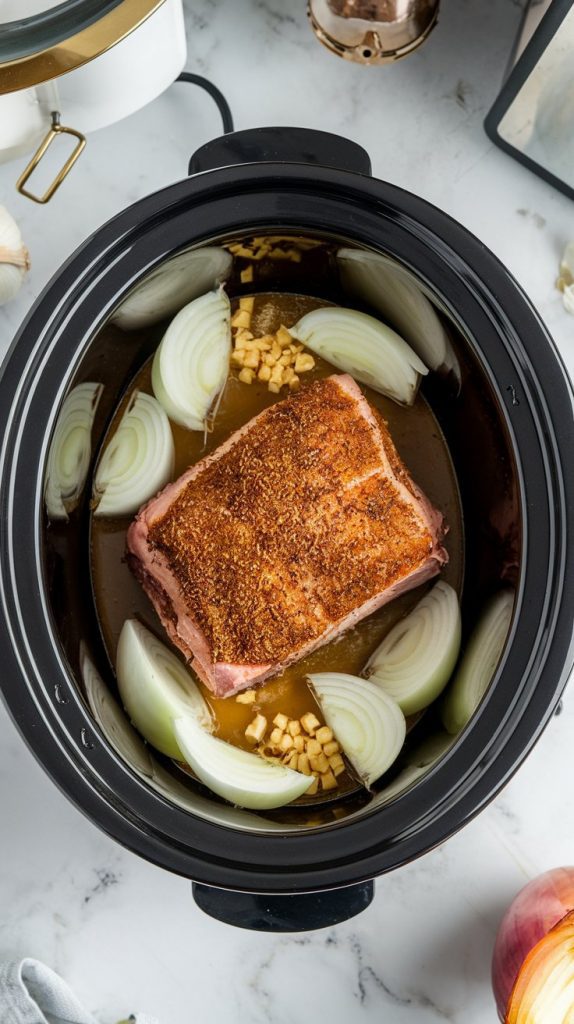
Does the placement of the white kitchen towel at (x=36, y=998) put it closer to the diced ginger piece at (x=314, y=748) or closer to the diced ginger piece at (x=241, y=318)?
the diced ginger piece at (x=314, y=748)

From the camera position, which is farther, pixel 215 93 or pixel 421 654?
pixel 215 93

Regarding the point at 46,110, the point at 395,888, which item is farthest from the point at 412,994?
the point at 46,110

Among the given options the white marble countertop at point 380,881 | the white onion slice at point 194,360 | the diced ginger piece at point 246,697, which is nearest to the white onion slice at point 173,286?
the white onion slice at point 194,360

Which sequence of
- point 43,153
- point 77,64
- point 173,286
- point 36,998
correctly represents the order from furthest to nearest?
point 36,998
point 173,286
point 43,153
point 77,64

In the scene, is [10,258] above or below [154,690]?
above

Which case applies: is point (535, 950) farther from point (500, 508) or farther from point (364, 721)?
point (500, 508)

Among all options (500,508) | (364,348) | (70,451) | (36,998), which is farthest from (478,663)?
(36,998)

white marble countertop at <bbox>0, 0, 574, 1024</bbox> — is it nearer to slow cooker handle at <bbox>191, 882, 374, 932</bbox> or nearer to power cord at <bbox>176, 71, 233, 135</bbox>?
power cord at <bbox>176, 71, 233, 135</bbox>

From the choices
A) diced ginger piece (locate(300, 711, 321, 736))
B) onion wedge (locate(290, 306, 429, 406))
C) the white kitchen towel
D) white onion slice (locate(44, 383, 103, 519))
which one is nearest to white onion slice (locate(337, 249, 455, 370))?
onion wedge (locate(290, 306, 429, 406))
